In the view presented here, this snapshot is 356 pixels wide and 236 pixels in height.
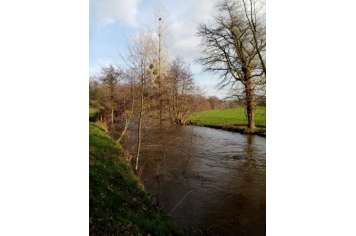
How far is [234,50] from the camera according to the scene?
269 cm

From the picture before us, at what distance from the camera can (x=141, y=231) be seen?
71.7 inches

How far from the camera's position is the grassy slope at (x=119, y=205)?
1.73m

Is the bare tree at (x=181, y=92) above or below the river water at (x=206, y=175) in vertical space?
above

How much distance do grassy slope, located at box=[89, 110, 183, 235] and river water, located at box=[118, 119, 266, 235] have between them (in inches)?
11.5

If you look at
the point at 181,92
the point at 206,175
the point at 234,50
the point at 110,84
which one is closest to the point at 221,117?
the point at 181,92

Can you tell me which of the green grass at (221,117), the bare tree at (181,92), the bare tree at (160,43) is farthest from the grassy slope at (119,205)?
the green grass at (221,117)

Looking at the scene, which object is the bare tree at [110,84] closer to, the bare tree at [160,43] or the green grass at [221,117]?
the bare tree at [160,43]

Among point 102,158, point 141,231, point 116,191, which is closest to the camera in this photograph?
point 141,231

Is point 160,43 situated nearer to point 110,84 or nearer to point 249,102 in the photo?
point 110,84

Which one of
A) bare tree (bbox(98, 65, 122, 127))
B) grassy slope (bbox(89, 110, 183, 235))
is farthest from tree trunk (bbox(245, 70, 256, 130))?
bare tree (bbox(98, 65, 122, 127))

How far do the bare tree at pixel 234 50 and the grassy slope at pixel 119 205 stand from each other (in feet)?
5.23
